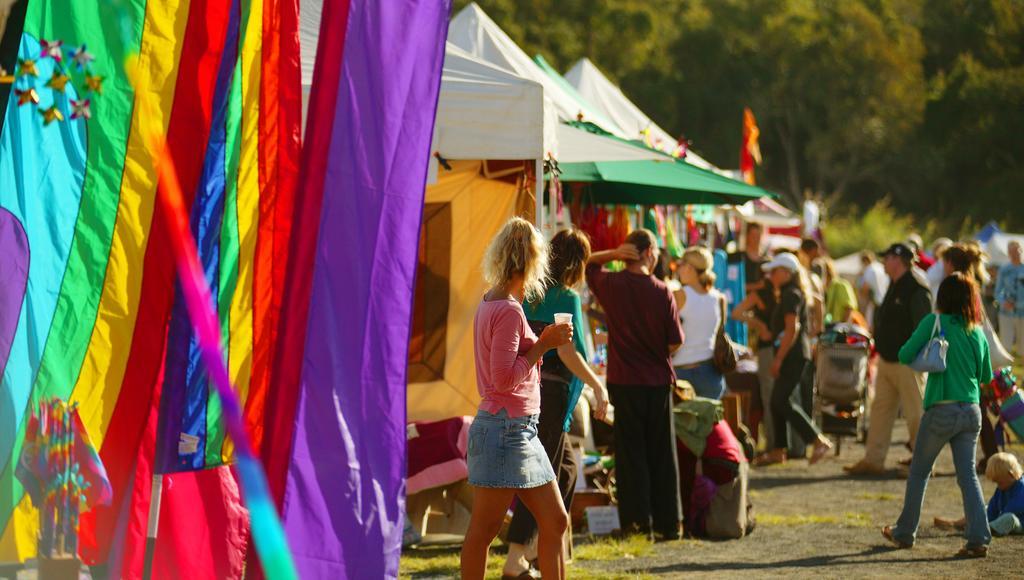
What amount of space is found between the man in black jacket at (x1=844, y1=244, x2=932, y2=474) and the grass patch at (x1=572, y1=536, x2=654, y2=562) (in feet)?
9.11

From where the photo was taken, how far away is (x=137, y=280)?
5.39 meters

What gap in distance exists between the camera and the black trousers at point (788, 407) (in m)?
11.6

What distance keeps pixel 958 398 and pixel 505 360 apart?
10.7 feet

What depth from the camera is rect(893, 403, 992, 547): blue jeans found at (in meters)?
7.36

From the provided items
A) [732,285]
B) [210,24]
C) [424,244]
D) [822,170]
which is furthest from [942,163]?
[210,24]

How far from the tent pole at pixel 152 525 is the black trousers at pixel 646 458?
10.7ft

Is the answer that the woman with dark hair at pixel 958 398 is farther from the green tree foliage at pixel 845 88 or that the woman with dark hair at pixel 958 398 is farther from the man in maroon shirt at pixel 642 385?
the green tree foliage at pixel 845 88

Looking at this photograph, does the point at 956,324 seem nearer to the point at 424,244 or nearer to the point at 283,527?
the point at 424,244

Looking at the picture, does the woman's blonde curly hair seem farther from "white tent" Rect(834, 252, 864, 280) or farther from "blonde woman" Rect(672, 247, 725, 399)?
"white tent" Rect(834, 252, 864, 280)

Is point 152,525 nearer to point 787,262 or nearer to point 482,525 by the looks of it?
point 482,525

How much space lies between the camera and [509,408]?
5.27 meters

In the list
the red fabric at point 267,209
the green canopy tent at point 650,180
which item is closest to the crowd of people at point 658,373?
the green canopy tent at point 650,180

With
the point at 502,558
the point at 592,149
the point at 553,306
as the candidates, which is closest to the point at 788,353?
the point at 592,149

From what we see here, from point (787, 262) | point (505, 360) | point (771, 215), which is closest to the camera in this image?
point (505, 360)
